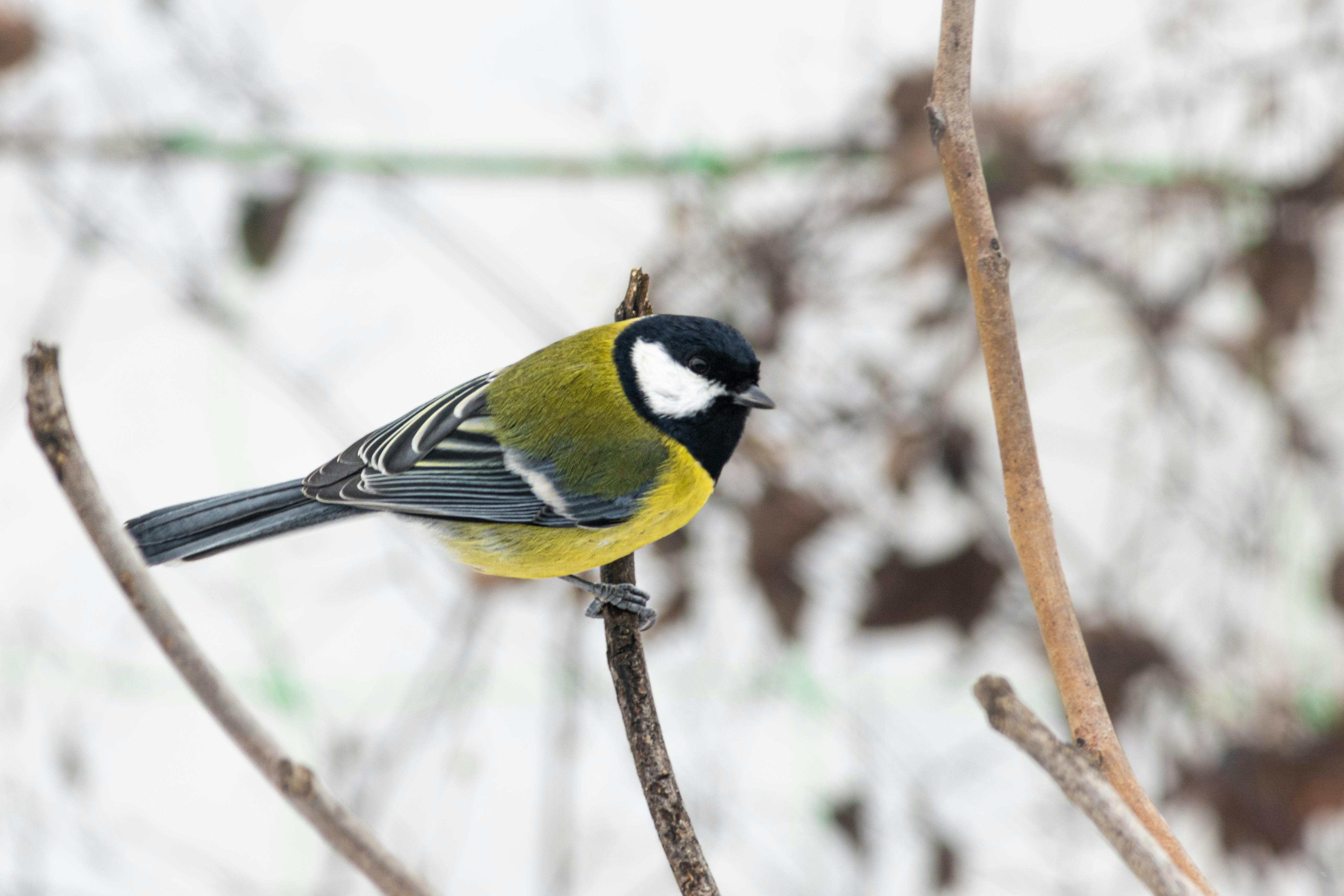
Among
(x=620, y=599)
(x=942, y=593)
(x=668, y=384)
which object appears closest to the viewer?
(x=620, y=599)

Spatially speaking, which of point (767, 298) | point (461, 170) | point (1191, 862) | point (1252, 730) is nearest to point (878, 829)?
point (1252, 730)

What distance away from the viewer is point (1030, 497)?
37 centimetres

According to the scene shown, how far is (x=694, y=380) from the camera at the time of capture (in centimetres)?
78

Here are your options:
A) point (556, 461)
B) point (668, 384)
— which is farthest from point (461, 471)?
point (668, 384)

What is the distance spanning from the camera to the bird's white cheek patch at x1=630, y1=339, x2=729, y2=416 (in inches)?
30.4

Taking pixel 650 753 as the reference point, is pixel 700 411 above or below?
above

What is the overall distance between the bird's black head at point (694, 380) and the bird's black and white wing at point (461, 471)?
0.26 ft

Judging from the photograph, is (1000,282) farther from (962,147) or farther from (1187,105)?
(1187,105)

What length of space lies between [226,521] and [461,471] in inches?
7.9

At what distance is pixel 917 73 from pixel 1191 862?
1174 mm

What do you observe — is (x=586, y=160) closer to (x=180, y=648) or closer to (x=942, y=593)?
(x=942, y=593)

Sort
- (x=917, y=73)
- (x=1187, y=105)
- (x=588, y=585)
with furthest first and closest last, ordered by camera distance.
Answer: (x=1187, y=105) → (x=917, y=73) → (x=588, y=585)

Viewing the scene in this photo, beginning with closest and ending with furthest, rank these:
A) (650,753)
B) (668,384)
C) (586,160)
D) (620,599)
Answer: (650,753)
(620,599)
(668,384)
(586,160)

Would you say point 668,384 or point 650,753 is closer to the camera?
point 650,753
